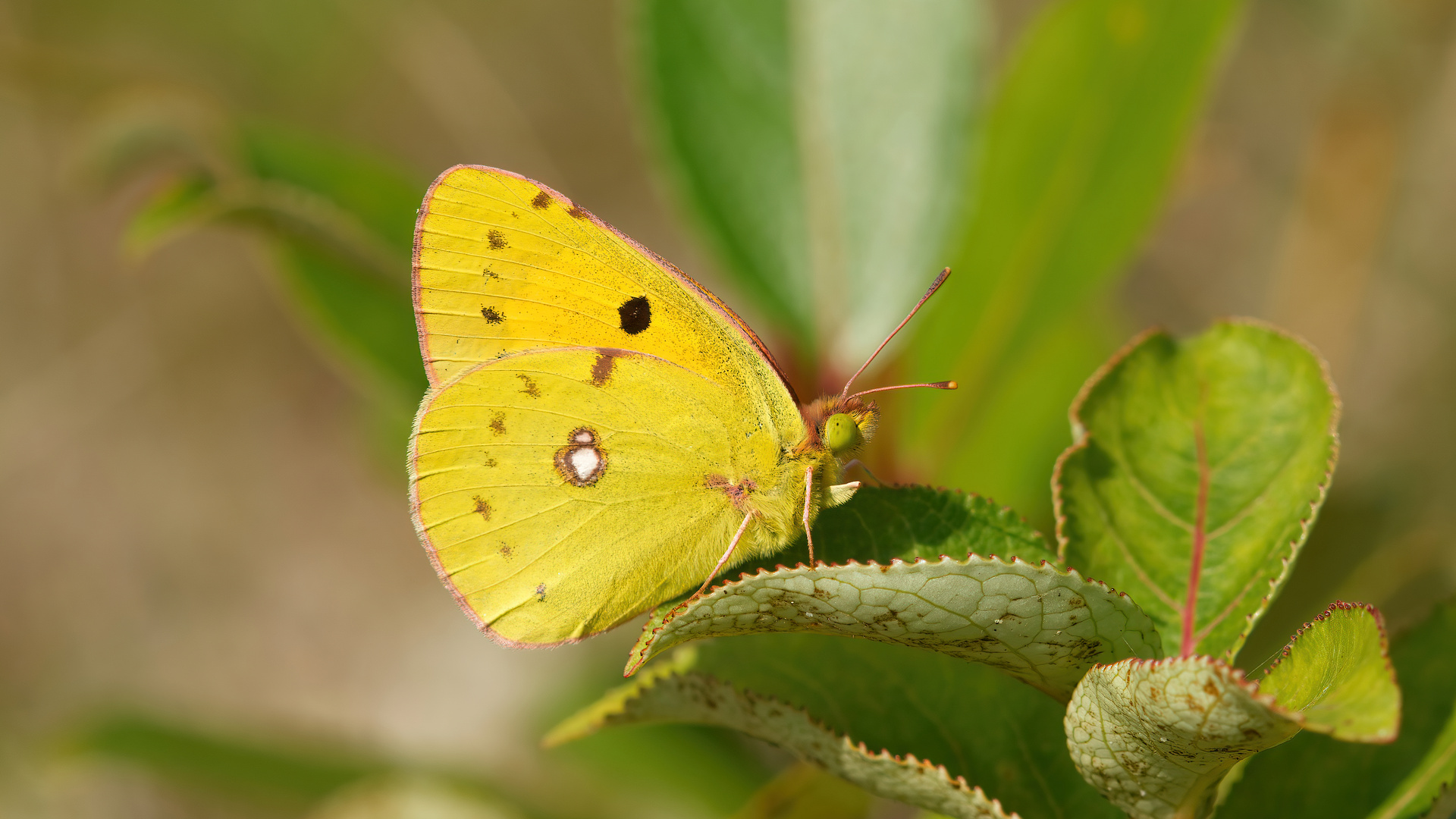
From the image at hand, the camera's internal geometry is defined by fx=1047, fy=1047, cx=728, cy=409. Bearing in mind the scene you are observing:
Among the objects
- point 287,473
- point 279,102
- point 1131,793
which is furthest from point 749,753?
point 279,102

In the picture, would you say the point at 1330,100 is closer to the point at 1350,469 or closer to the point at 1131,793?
the point at 1350,469

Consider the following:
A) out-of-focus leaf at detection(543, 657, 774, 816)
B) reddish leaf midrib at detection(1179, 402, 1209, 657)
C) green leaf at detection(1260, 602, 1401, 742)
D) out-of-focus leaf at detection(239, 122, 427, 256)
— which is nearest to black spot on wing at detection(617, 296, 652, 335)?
out-of-focus leaf at detection(239, 122, 427, 256)

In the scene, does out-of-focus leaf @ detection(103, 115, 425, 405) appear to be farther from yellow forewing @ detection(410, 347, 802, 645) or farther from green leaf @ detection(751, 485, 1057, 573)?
green leaf @ detection(751, 485, 1057, 573)

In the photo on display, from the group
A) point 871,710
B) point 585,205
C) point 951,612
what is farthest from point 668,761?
point 585,205

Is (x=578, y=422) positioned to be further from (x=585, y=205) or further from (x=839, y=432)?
(x=585, y=205)

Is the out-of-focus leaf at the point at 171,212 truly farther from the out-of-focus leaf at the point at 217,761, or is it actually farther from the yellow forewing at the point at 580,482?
the out-of-focus leaf at the point at 217,761

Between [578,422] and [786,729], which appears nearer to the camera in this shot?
[786,729]
